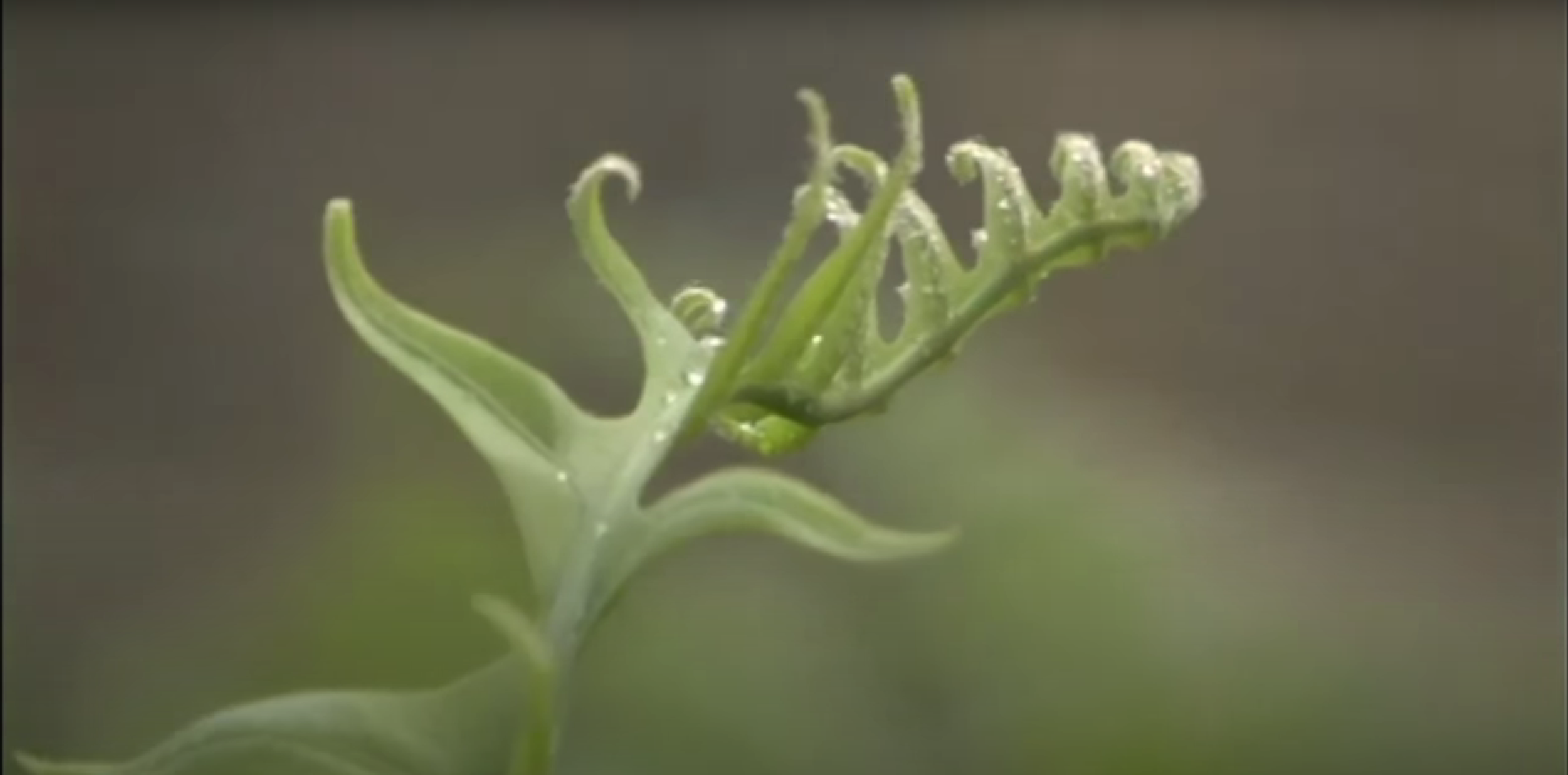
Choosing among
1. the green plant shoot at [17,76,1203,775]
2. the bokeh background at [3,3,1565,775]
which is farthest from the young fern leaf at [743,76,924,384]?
the bokeh background at [3,3,1565,775]

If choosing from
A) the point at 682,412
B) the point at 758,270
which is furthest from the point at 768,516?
the point at 758,270

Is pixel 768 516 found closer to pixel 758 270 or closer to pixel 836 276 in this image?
pixel 836 276

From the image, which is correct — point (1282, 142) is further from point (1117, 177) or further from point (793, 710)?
point (1117, 177)

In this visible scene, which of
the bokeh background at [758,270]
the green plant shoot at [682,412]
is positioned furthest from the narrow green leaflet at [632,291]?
the bokeh background at [758,270]

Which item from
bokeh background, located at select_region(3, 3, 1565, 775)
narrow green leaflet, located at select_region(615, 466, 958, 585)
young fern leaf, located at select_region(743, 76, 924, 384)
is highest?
young fern leaf, located at select_region(743, 76, 924, 384)

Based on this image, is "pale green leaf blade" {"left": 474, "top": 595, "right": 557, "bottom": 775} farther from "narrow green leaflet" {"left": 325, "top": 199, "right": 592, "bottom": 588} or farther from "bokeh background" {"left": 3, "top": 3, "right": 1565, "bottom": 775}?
"bokeh background" {"left": 3, "top": 3, "right": 1565, "bottom": 775}
